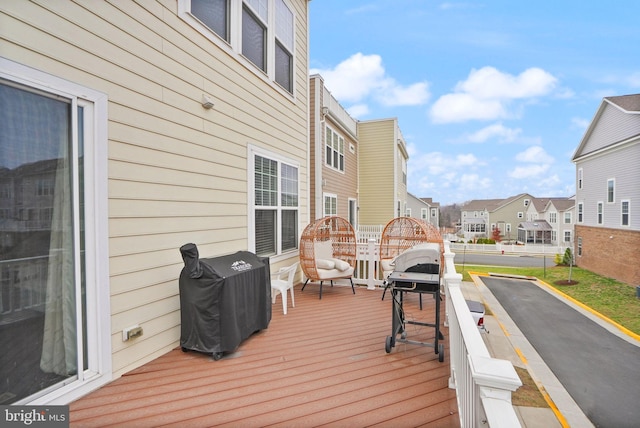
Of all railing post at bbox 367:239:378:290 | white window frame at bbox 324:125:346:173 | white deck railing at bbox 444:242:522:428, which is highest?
white window frame at bbox 324:125:346:173

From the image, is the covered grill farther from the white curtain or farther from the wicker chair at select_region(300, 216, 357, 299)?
the white curtain

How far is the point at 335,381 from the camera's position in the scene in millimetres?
2670

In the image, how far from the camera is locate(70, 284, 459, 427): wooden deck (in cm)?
216

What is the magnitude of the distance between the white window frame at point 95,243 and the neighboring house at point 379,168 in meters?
14.3

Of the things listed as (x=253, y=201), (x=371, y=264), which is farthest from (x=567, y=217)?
(x=253, y=201)

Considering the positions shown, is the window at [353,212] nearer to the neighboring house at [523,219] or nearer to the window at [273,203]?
the window at [273,203]

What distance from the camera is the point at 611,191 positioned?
51.3ft

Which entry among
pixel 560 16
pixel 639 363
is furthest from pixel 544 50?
pixel 639 363

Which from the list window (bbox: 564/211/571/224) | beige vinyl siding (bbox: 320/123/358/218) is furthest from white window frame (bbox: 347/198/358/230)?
window (bbox: 564/211/571/224)

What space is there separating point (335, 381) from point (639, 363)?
7.79m

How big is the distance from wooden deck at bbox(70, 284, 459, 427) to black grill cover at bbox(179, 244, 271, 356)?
0.17 m

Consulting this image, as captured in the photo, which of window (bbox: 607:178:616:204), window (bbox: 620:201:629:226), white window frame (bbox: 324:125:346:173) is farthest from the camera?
window (bbox: 607:178:616:204)

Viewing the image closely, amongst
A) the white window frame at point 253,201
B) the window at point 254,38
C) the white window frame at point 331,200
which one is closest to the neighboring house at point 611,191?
the white window frame at point 331,200

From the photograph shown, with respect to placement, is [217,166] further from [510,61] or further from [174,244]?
[510,61]
